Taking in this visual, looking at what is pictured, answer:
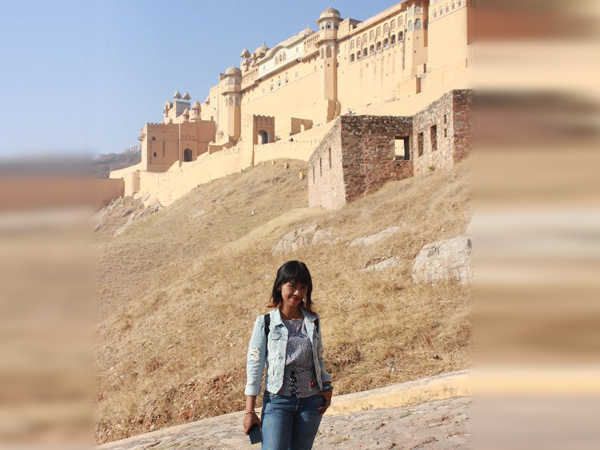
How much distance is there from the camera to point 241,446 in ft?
17.0

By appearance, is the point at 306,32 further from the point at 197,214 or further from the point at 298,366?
the point at 298,366

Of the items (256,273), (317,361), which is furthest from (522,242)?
(256,273)

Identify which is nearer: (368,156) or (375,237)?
(375,237)

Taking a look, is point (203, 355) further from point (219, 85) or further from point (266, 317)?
point (219, 85)

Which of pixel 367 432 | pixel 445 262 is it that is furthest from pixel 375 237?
pixel 367 432

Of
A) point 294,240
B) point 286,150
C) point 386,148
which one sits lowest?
point 294,240

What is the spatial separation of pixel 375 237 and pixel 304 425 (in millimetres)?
9047

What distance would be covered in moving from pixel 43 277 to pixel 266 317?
253 cm

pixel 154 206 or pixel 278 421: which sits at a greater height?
pixel 154 206

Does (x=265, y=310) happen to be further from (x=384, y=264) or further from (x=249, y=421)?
(x=249, y=421)

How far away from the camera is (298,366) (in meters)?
3.31

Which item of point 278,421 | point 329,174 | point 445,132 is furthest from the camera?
point 329,174

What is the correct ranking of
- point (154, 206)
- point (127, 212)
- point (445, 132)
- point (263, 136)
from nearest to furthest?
point (445, 132)
point (263, 136)
point (154, 206)
point (127, 212)

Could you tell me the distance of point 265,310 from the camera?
1041 cm
